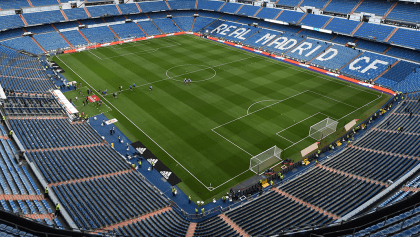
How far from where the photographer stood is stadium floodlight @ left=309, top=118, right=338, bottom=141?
124 ft

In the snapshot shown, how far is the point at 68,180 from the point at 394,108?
44.4 metres

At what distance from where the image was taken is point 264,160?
33.1m

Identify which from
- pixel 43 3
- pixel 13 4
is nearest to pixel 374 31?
pixel 43 3

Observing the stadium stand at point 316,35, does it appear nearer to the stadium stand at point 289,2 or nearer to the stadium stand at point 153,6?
the stadium stand at point 289,2

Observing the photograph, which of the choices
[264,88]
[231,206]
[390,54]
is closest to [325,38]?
[390,54]

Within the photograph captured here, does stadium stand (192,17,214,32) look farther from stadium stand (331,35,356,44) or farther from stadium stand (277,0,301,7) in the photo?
stadium stand (331,35,356,44)

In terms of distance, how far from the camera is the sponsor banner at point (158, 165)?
31094 millimetres

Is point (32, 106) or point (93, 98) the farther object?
point (93, 98)

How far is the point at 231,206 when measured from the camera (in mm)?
27672

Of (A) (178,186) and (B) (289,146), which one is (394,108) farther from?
(A) (178,186)

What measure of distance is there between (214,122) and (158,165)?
1150 centimetres

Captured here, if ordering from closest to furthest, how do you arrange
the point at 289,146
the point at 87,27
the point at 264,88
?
1. the point at 289,146
2. the point at 264,88
3. the point at 87,27

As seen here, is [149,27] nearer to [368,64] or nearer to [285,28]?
[285,28]

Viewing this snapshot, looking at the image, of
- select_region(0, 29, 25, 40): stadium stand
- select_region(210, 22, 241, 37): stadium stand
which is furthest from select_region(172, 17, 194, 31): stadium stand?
select_region(0, 29, 25, 40): stadium stand
